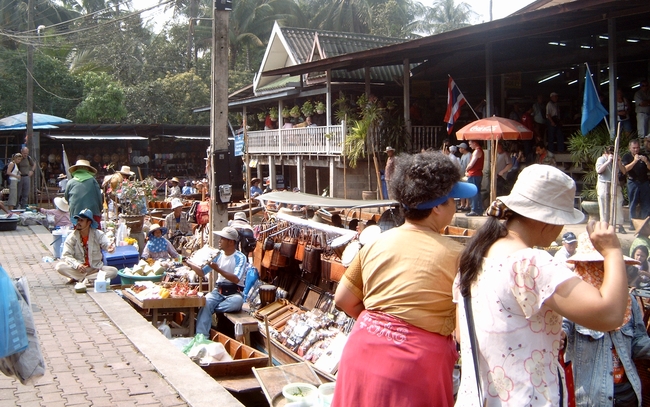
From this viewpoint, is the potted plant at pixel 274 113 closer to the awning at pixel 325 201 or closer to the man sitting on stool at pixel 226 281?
the awning at pixel 325 201

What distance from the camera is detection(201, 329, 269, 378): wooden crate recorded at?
7.03 meters

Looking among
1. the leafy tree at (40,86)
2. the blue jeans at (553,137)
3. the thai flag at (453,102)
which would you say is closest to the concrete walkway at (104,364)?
the thai flag at (453,102)

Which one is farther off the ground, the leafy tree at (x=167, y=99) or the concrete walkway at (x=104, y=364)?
the leafy tree at (x=167, y=99)

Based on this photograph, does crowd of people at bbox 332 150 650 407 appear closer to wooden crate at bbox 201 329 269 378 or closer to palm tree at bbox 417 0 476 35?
wooden crate at bbox 201 329 269 378

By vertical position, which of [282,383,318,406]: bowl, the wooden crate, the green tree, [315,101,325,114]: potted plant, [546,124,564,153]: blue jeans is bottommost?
the wooden crate

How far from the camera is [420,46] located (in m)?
16.0

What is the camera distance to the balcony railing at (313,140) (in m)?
19.2

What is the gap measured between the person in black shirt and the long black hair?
10202 millimetres

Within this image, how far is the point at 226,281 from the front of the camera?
8992mm

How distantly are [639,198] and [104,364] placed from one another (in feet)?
30.9

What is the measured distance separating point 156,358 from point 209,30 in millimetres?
38775

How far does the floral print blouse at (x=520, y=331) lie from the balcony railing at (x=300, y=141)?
17577 mm

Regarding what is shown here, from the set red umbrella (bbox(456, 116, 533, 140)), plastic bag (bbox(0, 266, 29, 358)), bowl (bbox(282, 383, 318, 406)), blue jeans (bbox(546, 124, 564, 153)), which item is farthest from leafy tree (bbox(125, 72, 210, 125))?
plastic bag (bbox(0, 266, 29, 358))

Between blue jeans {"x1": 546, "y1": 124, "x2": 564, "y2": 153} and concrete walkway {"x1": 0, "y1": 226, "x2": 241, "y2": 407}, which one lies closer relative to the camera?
concrete walkway {"x1": 0, "y1": 226, "x2": 241, "y2": 407}
